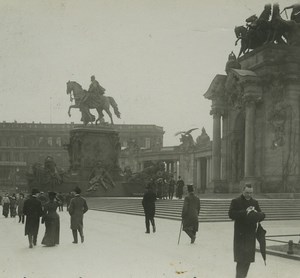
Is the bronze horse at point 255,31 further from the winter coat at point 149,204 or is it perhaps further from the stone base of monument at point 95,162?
the winter coat at point 149,204

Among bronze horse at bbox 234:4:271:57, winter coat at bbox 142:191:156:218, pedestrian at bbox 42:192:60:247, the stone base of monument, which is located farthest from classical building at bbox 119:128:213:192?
pedestrian at bbox 42:192:60:247

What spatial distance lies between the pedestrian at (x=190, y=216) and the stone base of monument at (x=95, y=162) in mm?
31120

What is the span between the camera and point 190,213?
1552 centimetres

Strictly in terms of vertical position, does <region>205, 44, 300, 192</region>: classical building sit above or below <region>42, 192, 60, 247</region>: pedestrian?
above

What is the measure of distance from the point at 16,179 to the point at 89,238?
262 feet

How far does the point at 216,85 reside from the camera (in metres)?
40.4

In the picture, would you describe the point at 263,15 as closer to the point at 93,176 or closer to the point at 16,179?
the point at 93,176

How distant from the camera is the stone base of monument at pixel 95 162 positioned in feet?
154

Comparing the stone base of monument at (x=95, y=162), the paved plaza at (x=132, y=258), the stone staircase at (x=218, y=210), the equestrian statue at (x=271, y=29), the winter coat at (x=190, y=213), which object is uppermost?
the equestrian statue at (x=271, y=29)

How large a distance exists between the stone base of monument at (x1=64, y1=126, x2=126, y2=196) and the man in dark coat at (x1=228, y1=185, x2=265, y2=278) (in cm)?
3795

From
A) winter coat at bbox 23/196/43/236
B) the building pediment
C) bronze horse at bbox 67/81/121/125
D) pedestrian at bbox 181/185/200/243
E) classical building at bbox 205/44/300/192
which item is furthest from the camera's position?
bronze horse at bbox 67/81/121/125

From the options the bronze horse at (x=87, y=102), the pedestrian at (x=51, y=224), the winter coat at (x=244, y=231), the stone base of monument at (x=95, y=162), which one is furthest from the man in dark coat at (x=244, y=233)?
the bronze horse at (x=87, y=102)

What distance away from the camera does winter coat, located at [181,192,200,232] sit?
15.4 metres

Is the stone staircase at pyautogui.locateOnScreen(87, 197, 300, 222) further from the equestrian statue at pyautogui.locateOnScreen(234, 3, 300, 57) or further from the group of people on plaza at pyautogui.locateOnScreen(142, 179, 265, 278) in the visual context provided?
the group of people on plaza at pyautogui.locateOnScreen(142, 179, 265, 278)
